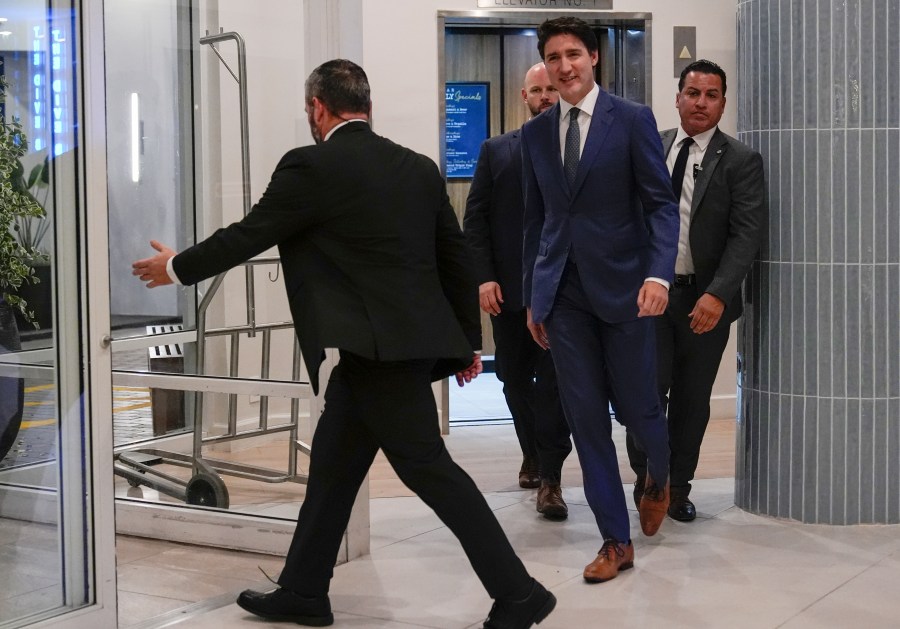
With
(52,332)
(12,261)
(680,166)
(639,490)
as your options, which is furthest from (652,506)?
(12,261)

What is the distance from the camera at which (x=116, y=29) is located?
4.71m

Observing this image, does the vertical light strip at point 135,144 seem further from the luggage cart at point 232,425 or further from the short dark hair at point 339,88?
the short dark hair at point 339,88

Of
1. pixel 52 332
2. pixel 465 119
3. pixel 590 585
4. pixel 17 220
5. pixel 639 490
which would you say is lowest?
pixel 590 585

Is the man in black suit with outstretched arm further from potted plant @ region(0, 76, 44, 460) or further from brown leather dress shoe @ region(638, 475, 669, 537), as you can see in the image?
brown leather dress shoe @ region(638, 475, 669, 537)

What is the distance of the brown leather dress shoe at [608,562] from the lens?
145 inches

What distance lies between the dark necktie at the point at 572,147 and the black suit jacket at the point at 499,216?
2.91ft

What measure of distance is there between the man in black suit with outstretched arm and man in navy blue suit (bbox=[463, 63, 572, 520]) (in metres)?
1.48

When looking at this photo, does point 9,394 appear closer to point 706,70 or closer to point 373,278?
point 373,278

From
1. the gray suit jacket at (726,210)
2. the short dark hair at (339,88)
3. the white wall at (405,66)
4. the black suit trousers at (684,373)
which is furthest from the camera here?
the white wall at (405,66)

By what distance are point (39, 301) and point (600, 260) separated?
1.59 metres

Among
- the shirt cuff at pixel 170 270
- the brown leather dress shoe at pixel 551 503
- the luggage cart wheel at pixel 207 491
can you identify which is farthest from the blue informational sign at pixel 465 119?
the shirt cuff at pixel 170 270

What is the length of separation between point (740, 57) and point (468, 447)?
7.81 feet

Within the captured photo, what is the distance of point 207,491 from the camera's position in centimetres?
430

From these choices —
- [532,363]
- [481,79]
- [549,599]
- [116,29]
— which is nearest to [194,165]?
[116,29]
